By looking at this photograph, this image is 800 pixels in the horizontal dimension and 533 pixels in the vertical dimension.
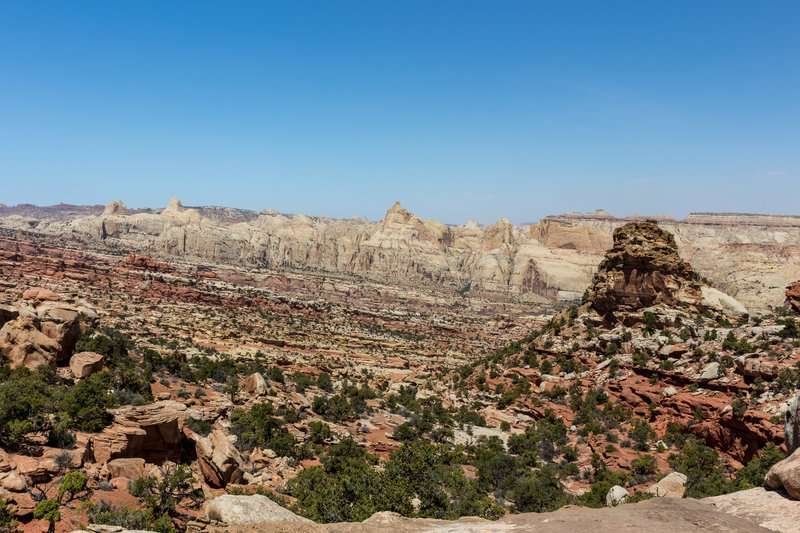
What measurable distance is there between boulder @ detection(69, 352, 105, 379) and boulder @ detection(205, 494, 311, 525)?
16875 millimetres

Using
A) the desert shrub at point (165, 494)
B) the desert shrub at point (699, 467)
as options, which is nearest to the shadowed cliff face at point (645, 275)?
the desert shrub at point (699, 467)

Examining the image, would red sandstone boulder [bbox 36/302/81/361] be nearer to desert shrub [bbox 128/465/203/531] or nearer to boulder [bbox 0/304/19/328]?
boulder [bbox 0/304/19/328]

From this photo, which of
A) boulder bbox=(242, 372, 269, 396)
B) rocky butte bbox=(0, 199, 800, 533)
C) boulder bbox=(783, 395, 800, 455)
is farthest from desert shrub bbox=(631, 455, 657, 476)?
boulder bbox=(242, 372, 269, 396)

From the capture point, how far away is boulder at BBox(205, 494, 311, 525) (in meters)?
11.7

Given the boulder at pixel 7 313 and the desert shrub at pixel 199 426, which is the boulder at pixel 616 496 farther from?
the boulder at pixel 7 313

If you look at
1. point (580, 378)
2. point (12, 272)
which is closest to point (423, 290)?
point (12, 272)

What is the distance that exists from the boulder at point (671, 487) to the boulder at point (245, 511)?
18287 mm

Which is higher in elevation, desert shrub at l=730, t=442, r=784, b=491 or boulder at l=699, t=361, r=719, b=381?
boulder at l=699, t=361, r=719, b=381

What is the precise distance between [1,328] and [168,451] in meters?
14.6

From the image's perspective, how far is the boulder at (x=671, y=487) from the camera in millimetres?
20562

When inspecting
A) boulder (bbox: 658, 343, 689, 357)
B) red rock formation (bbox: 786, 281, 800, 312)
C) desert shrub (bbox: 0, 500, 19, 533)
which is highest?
red rock formation (bbox: 786, 281, 800, 312)

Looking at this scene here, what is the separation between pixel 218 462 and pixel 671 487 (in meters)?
21.7

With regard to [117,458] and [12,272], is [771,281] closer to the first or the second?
[117,458]

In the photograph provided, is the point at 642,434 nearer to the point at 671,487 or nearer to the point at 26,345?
the point at 671,487
